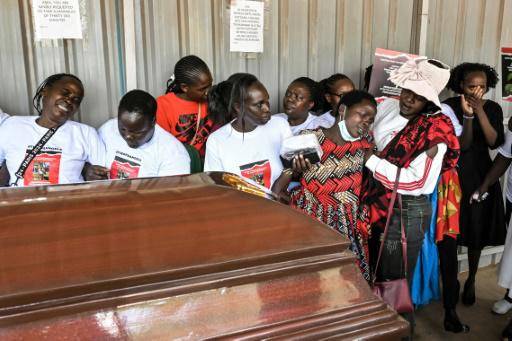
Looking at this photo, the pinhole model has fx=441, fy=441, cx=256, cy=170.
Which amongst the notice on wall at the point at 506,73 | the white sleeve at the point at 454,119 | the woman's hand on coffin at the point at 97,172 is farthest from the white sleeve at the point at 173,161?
the notice on wall at the point at 506,73

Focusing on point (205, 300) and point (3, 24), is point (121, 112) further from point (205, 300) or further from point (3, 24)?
point (205, 300)

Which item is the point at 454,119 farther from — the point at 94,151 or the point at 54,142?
the point at 54,142

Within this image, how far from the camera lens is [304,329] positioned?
2.62ft

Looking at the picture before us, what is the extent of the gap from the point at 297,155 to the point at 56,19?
1526mm

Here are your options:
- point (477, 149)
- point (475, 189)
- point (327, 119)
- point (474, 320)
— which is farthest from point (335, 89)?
point (474, 320)

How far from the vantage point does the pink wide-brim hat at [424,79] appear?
2184mm

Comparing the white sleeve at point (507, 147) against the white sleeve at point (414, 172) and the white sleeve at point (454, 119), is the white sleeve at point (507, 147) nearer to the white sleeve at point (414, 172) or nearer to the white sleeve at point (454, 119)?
the white sleeve at point (454, 119)

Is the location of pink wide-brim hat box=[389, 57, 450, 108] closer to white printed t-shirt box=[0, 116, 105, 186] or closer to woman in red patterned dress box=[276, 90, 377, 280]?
woman in red patterned dress box=[276, 90, 377, 280]

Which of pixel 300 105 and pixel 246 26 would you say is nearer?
pixel 300 105

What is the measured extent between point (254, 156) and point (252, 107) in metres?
0.26

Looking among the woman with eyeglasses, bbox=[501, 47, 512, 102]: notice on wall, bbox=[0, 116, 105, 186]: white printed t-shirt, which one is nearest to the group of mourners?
bbox=[0, 116, 105, 186]: white printed t-shirt

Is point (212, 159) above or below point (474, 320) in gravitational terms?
above

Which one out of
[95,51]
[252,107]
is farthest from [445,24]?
[95,51]

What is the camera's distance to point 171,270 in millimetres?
764
